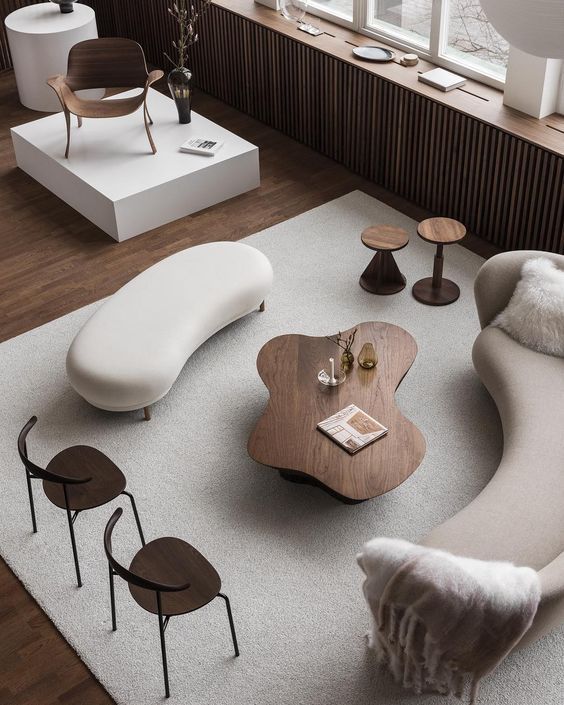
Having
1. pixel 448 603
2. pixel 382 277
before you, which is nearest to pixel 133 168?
pixel 382 277

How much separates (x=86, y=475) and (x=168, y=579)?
750 millimetres

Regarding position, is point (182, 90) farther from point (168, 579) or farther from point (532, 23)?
point (532, 23)

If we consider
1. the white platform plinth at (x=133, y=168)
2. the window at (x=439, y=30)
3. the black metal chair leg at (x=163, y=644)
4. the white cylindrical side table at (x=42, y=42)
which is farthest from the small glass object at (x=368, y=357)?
the white cylindrical side table at (x=42, y=42)

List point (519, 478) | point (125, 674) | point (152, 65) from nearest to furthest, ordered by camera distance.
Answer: point (125, 674), point (519, 478), point (152, 65)

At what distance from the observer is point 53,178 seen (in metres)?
7.20

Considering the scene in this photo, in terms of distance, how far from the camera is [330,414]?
476 centimetres

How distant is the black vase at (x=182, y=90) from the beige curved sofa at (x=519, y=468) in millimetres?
3161

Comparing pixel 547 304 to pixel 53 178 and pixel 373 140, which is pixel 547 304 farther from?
pixel 53 178

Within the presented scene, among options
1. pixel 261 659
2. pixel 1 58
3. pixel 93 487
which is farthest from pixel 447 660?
pixel 1 58

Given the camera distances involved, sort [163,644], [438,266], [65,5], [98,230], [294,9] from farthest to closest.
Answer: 1. [65,5]
2. [294,9]
3. [98,230]
4. [438,266]
5. [163,644]

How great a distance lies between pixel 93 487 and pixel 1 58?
20.6ft

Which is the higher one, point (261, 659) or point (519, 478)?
point (519, 478)

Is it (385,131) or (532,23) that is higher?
(532,23)

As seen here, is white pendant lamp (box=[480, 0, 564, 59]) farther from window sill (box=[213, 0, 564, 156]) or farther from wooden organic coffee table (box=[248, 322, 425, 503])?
window sill (box=[213, 0, 564, 156])
